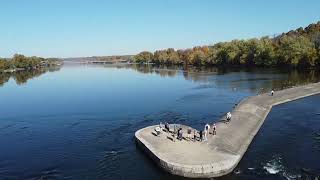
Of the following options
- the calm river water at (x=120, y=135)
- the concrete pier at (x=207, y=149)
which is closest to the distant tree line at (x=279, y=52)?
the calm river water at (x=120, y=135)

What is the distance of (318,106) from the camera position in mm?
65875

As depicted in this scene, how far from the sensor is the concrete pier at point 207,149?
3359 centimetres

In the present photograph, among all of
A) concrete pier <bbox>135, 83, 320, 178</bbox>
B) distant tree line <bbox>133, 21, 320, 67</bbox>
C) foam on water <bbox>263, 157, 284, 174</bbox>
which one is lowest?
foam on water <bbox>263, 157, 284, 174</bbox>

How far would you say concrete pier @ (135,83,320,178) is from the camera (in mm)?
33594

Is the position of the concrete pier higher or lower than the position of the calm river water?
higher

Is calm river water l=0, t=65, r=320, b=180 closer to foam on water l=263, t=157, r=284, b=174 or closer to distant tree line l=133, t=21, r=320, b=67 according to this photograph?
foam on water l=263, t=157, r=284, b=174

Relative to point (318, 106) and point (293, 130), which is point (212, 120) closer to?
point (293, 130)

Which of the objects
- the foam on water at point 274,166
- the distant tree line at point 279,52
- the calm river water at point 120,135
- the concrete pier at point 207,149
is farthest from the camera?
the distant tree line at point 279,52

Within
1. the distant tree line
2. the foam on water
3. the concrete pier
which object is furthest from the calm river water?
the distant tree line

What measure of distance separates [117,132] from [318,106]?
3687cm

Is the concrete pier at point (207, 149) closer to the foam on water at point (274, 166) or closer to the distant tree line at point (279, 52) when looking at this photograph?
the foam on water at point (274, 166)

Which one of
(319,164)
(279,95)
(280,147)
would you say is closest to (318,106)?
(279,95)

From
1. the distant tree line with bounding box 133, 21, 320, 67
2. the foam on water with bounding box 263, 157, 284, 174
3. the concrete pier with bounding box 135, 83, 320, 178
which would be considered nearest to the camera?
the concrete pier with bounding box 135, 83, 320, 178

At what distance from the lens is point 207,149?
38.3 meters
